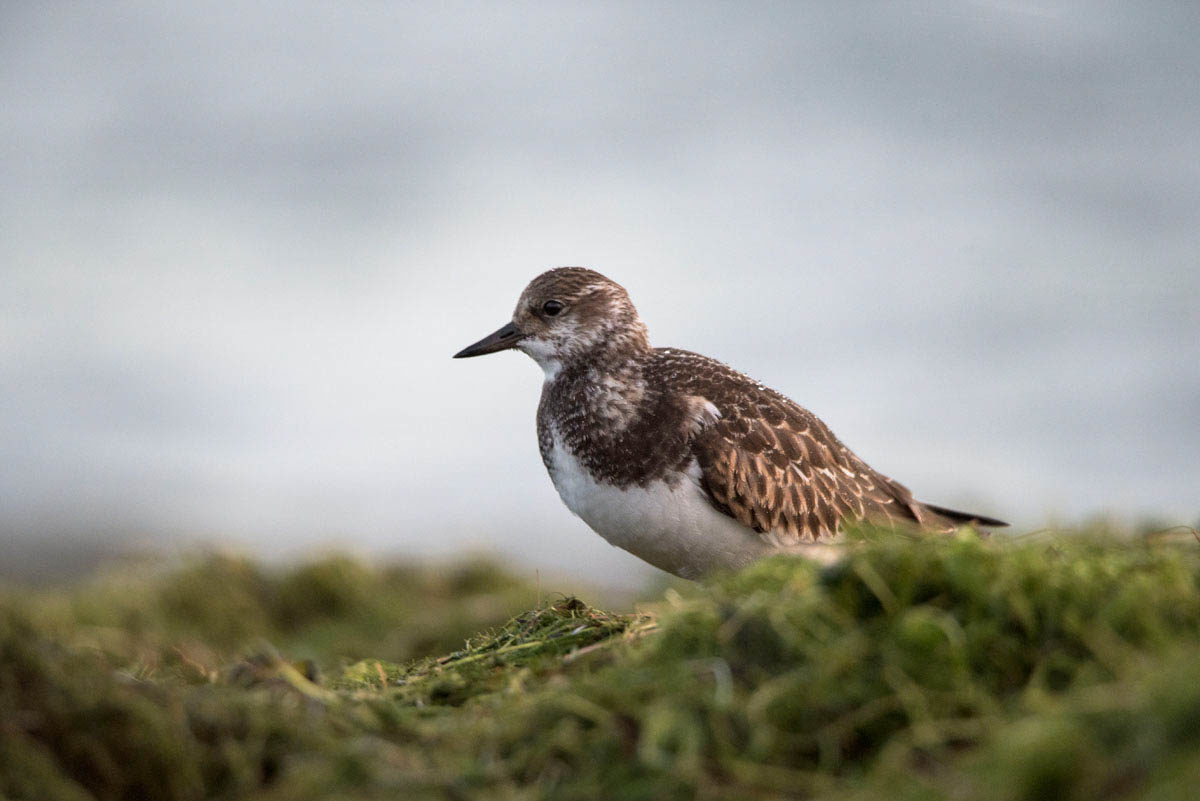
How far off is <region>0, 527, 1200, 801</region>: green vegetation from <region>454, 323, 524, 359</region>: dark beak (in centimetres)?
297

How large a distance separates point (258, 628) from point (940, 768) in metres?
7.01

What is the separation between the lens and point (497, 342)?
Result: 635cm

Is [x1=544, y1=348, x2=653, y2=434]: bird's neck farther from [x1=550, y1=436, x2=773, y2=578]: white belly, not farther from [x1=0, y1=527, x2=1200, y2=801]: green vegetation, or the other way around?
[x1=0, y1=527, x2=1200, y2=801]: green vegetation

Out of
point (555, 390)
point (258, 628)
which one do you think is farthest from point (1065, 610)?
point (258, 628)

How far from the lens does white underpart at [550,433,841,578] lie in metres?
5.24

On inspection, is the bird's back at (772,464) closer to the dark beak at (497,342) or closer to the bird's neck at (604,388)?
the bird's neck at (604,388)

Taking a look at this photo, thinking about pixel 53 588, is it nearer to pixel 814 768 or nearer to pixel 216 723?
pixel 216 723

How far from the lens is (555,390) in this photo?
593cm

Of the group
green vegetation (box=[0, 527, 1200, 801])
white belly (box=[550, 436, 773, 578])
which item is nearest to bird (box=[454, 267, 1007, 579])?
white belly (box=[550, 436, 773, 578])

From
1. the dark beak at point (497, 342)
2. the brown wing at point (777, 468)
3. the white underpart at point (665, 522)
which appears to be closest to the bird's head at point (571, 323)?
the dark beak at point (497, 342)

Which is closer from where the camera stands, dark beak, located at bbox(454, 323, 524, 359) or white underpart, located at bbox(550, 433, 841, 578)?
white underpart, located at bbox(550, 433, 841, 578)

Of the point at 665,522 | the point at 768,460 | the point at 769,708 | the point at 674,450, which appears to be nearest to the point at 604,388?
the point at 674,450

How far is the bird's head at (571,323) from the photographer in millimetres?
6055

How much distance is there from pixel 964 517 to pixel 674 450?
2.10 metres
